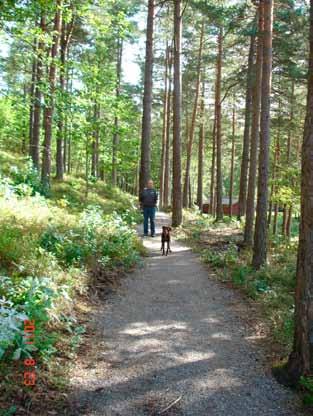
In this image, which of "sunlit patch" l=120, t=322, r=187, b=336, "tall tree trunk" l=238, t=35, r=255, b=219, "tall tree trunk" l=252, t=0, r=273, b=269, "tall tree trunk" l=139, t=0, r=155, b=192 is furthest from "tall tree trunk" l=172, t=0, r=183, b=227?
"sunlit patch" l=120, t=322, r=187, b=336

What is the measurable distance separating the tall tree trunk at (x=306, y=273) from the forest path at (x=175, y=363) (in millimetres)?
392

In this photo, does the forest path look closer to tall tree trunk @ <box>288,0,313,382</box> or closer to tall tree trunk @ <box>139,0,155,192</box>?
tall tree trunk @ <box>288,0,313,382</box>

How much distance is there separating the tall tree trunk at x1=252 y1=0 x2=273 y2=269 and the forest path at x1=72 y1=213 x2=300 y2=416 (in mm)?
2606

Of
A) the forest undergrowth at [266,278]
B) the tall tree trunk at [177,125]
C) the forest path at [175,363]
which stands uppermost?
the tall tree trunk at [177,125]

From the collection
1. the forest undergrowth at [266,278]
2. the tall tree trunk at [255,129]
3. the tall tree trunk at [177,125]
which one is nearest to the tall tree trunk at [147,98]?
the tall tree trunk at [177,125]

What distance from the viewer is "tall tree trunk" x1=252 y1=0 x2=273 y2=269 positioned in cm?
924

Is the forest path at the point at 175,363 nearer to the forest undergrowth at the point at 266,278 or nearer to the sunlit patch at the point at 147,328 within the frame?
the sunlit patch at the point at 147,328

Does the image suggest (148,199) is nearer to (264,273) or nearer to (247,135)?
(264,273)

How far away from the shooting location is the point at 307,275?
432 cm

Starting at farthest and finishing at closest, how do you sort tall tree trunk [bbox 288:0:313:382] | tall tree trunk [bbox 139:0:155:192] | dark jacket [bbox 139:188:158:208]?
tall tree trunk [bbox 139:0:155:192] → dark jacket [bbox 139:188:158:208] → tall tree trunk [bbox 288:0:313:382]

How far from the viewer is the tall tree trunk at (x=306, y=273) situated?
429 centimetres

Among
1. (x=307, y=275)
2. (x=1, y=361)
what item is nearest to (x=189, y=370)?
(x=307, y=275)

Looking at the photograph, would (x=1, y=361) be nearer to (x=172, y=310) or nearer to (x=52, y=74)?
(x=172, y=310)

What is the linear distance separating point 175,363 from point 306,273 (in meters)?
1.98
